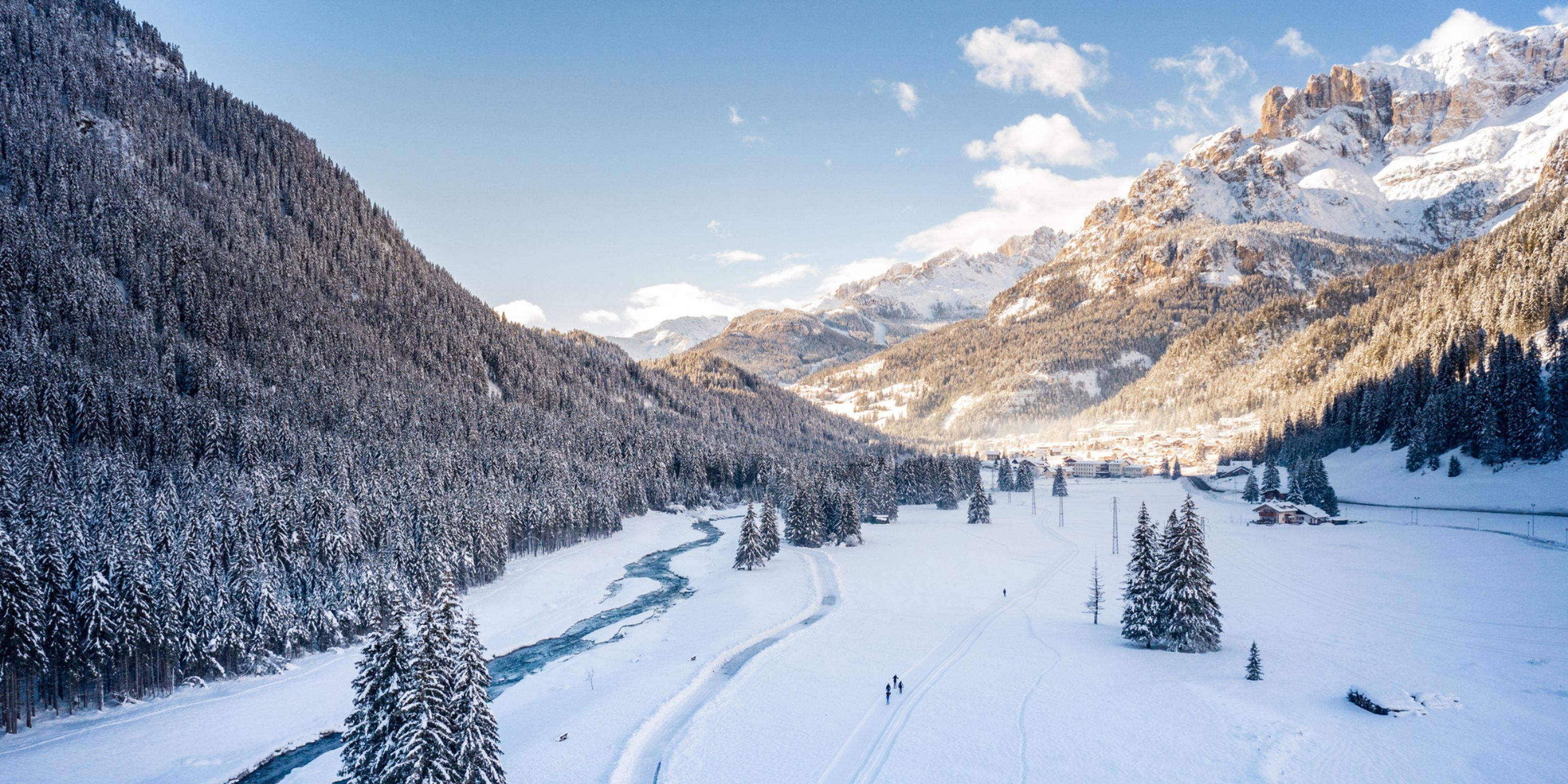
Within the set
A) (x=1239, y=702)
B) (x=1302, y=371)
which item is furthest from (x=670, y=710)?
(x=1302, y=371)

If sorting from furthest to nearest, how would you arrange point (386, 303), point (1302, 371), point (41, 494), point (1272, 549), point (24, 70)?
point (1302, 371)
point (386, 303)
point (24, 70)
point (1272, 549)
point (41, 494)

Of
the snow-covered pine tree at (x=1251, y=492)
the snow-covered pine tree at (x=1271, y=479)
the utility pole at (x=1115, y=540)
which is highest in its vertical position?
the snow-covered pine tree at (x=1271, y=479)

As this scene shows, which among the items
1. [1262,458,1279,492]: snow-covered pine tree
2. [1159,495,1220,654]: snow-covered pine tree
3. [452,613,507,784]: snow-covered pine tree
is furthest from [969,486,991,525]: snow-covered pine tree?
[452,613,507,784]: snow-covered pine tree

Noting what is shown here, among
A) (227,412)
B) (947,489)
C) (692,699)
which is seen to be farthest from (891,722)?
(947,489)

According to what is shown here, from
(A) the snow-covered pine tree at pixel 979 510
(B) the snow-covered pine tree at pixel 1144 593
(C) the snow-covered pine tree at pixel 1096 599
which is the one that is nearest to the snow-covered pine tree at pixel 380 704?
(B) the snow-covered pine tree at pixel 1144 593

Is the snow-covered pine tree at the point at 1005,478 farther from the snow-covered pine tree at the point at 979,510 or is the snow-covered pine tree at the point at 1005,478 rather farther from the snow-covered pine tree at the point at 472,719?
the snow-covered pine tree at the point at 472,719

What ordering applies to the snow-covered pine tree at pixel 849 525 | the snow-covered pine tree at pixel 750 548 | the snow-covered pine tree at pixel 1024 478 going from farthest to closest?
the snow-covered pine tree at pixel 1024 478, the snow-covered pine tree at pixel 849 525, the snow-covered pine tree at pixel 750 548

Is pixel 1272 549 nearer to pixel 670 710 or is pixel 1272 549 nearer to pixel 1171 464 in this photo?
pixel 670 710
